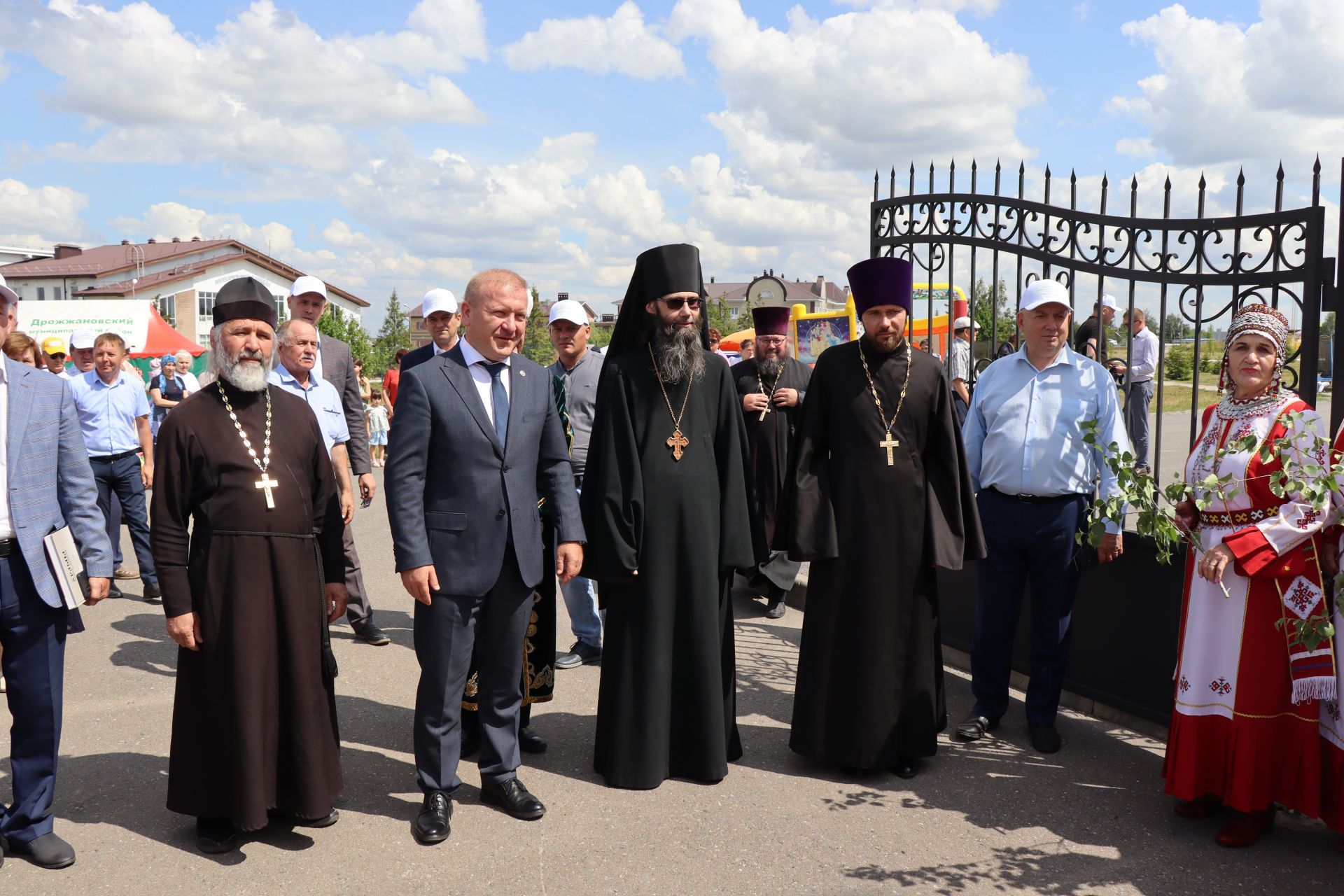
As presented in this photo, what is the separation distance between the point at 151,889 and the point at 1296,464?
13.9 feet

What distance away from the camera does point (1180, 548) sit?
4.83m

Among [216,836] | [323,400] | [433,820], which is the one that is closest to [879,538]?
[433,820]

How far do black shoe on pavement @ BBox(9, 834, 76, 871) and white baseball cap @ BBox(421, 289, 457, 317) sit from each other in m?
4.13

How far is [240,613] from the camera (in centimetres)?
368

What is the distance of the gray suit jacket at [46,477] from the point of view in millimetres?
3648

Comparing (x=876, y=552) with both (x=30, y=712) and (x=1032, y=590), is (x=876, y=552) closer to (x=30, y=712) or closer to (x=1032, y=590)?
(x=1032, y=590)

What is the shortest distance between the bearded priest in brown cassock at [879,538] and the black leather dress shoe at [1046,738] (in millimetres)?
492

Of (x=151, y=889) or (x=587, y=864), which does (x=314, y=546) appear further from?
(x=587, y=864)

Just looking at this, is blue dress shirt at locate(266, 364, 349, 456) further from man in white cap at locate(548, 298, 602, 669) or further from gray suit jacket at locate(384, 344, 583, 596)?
gray suit jacket at locate(384, 344, 583, 596)

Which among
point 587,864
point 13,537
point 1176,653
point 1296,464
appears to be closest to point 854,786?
point 587,864

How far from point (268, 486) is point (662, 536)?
5.23ft

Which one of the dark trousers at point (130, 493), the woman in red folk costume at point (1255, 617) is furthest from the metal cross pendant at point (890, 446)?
the dark trousers at point (130, 493)

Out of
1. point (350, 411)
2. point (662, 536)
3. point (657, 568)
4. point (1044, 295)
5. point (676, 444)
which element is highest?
point (1044, 295)

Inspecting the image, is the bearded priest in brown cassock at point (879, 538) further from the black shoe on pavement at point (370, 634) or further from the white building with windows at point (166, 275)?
the white building with windows at point (166, 275)
